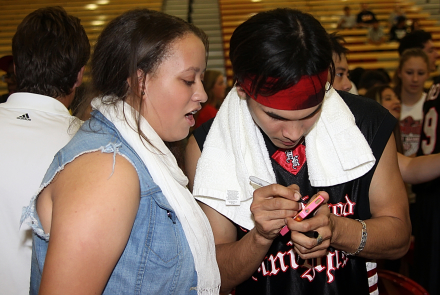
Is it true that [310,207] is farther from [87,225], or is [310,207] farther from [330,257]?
[87,225]

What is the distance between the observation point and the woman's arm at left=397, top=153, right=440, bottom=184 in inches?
73.1

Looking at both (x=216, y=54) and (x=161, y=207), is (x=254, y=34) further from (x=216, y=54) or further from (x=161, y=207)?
(x=216, y=54)

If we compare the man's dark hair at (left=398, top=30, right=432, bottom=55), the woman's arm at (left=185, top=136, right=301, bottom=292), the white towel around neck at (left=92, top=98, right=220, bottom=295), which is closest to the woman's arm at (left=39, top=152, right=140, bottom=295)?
the white towel around neck at (left=92, top=98, right=220, bottom=295)

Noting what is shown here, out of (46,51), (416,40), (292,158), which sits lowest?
(416,40)

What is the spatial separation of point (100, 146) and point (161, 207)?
23 centimetres

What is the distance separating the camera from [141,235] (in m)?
1.02

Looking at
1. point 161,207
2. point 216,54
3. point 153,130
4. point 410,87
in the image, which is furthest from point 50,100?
point 216,54

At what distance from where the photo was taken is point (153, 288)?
1.05 meters

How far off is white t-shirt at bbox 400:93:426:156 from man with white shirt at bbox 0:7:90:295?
110 inches

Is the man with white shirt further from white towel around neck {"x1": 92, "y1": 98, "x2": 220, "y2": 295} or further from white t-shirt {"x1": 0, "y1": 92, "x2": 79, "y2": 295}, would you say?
white towel around neck {"x1": 92, "y1": 98, "x2": 220, "y2": 295}

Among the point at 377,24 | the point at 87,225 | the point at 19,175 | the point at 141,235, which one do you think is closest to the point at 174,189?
the point at 141,235

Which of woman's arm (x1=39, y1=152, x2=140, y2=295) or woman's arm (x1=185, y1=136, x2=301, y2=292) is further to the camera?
woman's arm (x1=185, y1=136, x2=301, y2=292)

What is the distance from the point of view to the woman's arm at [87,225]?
854mm

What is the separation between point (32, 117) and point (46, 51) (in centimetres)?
29
